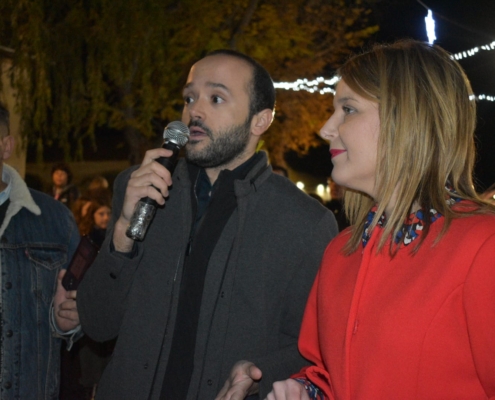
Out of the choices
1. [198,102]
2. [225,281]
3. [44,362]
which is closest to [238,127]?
[198,102]

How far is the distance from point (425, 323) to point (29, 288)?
84.5 inches

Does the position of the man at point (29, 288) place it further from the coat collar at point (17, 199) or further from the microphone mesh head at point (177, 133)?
the microphone mesh head at point (177, 133)

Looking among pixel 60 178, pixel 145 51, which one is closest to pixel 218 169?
pixel 60 178

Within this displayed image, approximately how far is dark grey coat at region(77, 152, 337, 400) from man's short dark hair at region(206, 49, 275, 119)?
469 millimetres

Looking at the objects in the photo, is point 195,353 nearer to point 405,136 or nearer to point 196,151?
point 196,151

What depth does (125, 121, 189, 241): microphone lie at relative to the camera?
8.48 ft

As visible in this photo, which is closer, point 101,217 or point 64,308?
point 64,308

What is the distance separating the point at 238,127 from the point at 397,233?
1323 millimetres

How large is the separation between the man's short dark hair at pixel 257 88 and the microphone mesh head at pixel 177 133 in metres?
0.52

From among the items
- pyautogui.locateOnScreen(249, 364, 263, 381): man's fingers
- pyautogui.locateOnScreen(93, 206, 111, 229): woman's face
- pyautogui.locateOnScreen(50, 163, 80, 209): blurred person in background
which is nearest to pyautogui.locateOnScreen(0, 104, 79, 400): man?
pyautogui.locateOnScreen(249, 364, 263, 381): man's fingers

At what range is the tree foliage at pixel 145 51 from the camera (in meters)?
10.9

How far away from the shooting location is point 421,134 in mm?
2098

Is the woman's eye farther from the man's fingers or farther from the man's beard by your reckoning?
the man's fingers

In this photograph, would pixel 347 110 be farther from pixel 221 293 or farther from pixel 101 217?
pixel 101 217
